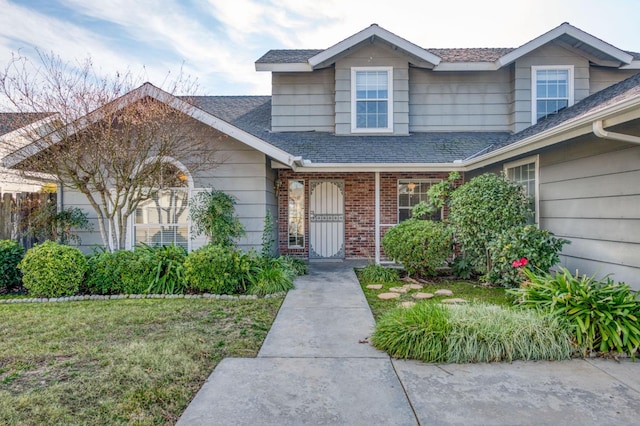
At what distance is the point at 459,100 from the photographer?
1038cm

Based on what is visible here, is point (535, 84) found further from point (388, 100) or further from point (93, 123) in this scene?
point (93, 123)

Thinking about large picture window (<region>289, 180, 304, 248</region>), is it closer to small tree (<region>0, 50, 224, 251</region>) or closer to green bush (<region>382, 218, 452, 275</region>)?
green bush (<region>382, 218, 452, 275</region>)

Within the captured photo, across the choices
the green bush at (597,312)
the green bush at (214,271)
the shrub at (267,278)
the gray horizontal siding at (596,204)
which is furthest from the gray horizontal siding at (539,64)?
the green bush at (214,271)

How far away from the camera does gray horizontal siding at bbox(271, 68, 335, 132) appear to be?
1047 centimetres

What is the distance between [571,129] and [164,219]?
749cm

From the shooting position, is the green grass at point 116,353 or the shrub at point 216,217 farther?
the shrub at point 216,217

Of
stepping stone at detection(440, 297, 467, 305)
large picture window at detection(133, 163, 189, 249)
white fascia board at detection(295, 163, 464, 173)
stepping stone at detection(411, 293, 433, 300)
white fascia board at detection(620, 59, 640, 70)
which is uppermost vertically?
white fascia board at detection(620, 59, 640, 70)

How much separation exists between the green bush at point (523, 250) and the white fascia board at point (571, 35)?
5603 millimetres

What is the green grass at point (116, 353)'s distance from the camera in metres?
2.81

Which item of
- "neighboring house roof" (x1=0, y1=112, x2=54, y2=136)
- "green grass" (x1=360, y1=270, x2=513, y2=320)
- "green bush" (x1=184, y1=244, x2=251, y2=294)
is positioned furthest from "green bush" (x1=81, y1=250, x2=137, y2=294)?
"green grass" (x1=360, y1=270, x2=513, y2=320)

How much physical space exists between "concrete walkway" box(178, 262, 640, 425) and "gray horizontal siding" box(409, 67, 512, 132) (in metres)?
7.79

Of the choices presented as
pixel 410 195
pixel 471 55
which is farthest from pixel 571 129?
pixel 471 55

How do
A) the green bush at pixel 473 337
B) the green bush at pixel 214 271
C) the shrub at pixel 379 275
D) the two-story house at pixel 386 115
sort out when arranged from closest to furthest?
the green bush at pixel 473 337 → the green bush at pixel 214 271 → the shrub at pixel 379 275 → the two-story house at pixel 386 115

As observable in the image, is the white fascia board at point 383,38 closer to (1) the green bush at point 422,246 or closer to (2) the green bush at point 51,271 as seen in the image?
(1) the green bush at point 422,246
